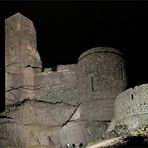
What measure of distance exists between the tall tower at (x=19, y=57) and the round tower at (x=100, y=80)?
322cm

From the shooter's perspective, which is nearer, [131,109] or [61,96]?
[131,109]

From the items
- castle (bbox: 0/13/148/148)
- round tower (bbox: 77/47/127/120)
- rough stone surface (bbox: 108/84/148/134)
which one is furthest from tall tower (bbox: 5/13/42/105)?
rough stone surface (bbox: 108/84/148/134)

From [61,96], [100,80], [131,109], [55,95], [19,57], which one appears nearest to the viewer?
[131,109]

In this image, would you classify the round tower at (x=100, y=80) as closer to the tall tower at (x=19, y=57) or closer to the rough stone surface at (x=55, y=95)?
the rough stone surface at (x=55, y=95)

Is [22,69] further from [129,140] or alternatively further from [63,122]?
[129,140]

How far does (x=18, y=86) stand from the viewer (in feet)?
96.9

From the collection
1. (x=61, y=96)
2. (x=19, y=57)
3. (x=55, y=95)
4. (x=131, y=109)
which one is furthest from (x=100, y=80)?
(x=19, y=57)

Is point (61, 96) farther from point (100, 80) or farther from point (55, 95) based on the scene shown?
point (100, 80)

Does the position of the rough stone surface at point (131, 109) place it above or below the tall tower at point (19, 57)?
below

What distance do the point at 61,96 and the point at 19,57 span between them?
3714 millimetres

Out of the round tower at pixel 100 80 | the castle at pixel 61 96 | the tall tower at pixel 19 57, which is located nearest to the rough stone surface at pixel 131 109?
the castle at pixel 61 96

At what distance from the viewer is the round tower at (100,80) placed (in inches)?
1067

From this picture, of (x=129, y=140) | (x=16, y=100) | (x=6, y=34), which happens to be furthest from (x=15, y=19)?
(x=129, y=140)

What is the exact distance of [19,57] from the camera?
30.2 m
